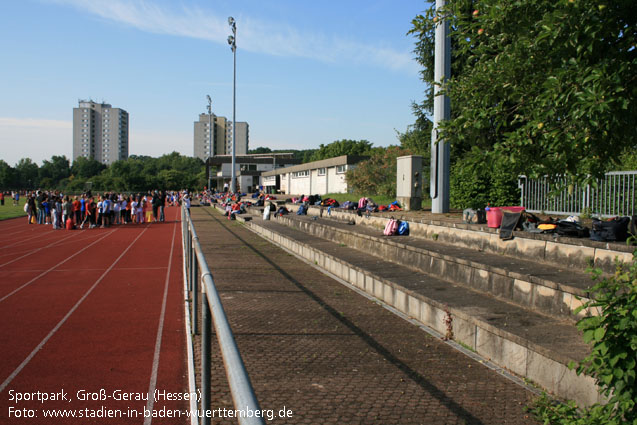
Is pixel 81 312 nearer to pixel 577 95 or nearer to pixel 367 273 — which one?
pixel 367 273

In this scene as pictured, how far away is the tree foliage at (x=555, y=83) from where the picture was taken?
3199 mm

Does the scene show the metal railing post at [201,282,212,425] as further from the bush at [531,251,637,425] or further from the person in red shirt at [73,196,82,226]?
the person in red shirt at [73,196,82,226]

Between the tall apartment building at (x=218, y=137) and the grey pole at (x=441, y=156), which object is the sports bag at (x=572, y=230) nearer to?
the grey pole at (x=441, y=156)

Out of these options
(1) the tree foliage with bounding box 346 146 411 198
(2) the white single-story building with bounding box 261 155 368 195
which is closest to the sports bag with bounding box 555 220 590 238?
(1) the tree foliage with bounding box 346 146 411 198

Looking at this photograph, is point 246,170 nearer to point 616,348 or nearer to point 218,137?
point 218,137

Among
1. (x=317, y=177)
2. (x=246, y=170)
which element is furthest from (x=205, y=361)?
(x=246, y=170)

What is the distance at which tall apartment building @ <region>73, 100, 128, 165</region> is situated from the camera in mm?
168250

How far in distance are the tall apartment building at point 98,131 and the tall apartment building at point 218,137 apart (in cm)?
2894

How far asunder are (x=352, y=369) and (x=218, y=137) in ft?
512

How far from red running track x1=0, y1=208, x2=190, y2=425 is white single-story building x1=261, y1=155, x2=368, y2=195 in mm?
19916

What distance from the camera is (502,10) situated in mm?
3896

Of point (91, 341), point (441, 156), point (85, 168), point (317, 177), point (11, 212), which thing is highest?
point (85, 168)

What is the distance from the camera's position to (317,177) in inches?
1615

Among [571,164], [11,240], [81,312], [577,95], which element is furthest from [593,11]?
[11,240]
